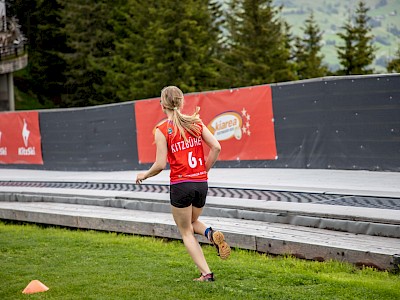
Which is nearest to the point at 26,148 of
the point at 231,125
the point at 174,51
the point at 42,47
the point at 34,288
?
the point at 231,125

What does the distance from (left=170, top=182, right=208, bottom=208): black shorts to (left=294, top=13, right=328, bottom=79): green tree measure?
5027 centimetres

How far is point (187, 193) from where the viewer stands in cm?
667

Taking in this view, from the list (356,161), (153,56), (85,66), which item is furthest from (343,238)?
(85,66)

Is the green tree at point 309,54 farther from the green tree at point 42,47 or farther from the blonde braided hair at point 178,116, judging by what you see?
the blonde braided hair at point 178,116

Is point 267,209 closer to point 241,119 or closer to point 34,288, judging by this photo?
point 34,288

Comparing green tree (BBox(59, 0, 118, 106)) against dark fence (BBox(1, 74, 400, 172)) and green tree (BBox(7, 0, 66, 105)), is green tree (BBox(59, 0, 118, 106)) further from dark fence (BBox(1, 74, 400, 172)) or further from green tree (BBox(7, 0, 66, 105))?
dark fence (BBox(1, 74, 400, 172))

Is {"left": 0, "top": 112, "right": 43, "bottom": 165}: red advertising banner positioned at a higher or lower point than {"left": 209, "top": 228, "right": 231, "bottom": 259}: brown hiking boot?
higher

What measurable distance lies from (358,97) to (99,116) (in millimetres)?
9097

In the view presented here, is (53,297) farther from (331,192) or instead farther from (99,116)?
(99,116)

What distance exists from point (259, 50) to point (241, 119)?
38.4 meters

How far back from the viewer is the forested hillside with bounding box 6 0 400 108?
175ft

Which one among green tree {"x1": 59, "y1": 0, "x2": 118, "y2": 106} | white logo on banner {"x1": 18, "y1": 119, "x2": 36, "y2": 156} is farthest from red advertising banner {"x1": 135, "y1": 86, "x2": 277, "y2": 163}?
green tree {"x1": 59, "y1": 0, "x2": 118, "y2": 106}

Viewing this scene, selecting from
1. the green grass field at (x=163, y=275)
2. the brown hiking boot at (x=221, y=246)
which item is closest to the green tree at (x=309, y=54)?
the green grass field at (x=163, y=275)

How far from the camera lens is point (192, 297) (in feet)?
20.7
